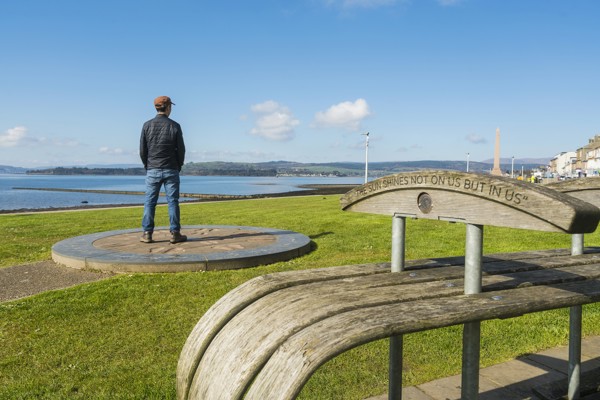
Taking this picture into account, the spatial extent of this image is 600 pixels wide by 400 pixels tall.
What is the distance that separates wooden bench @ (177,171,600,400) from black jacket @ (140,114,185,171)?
5.21 metres

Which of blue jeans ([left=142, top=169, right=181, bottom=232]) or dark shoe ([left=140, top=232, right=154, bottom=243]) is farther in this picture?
dark shoe ([left=140, top=232, right=154, bottom=243])

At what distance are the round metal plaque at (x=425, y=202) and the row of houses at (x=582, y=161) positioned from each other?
306ft

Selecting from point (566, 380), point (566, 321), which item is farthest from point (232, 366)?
point (566, 321)

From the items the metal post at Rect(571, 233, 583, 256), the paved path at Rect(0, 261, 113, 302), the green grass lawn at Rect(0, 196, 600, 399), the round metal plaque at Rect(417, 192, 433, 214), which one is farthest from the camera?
the paved path at Rect(0, 261, 113, 302)

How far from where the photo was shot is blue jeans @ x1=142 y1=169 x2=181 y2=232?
7.14 meters

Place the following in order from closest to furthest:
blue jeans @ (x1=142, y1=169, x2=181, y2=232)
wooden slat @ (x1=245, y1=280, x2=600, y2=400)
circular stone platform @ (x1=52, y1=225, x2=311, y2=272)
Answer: wooden slat @ (x1=245, y1=280, x2=600, y2=400)
circular stone platform @ (x1=52, y1=225, x2=311, y2=272)
blue jeans @ (x1=142, y1=169, x2=181, y2=232)

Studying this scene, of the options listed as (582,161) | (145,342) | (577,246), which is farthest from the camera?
(582,161)

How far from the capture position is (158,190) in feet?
23.1

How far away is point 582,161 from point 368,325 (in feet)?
381

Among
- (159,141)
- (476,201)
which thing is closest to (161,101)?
(159,141)

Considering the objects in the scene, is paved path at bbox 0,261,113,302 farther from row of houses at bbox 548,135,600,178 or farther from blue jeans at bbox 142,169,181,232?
row of houses at bbox 548,135,600,178

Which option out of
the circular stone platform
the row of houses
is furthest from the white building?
the circular stone platform

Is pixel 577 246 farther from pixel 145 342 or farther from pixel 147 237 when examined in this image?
pixel 147 237

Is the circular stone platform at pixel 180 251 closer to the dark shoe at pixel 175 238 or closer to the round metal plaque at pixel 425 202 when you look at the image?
the dark shoe at pixel 175 238
